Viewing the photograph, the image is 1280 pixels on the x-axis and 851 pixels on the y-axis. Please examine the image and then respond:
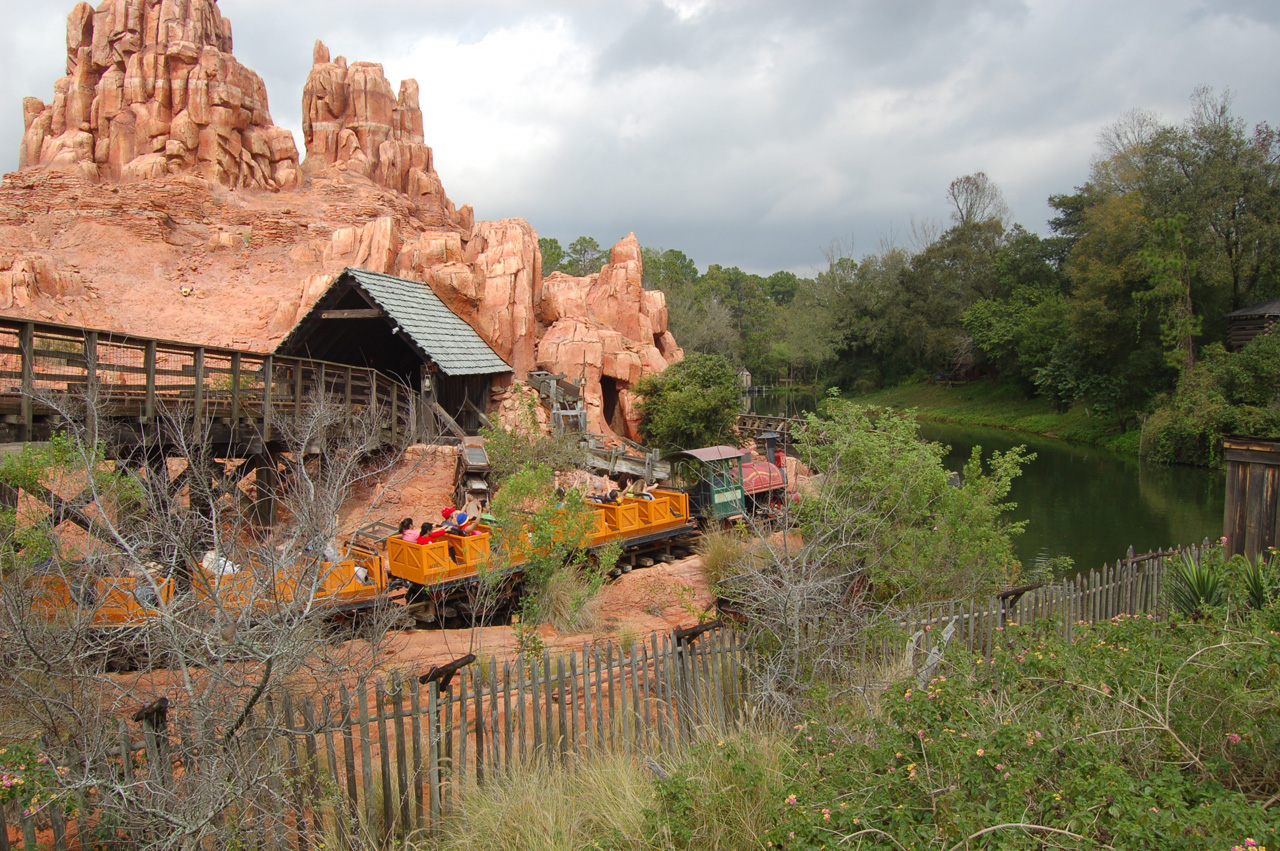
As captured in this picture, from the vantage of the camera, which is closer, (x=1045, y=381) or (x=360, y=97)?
(x=360, y=97)

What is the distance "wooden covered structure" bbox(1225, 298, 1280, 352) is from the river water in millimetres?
6551

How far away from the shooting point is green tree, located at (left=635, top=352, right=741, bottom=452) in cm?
2356

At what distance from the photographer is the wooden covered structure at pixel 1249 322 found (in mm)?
29562

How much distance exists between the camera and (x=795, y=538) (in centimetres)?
1087

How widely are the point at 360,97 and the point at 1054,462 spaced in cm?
3446

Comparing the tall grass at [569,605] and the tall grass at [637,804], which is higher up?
the tall grass at [637,804]

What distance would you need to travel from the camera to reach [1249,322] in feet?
101

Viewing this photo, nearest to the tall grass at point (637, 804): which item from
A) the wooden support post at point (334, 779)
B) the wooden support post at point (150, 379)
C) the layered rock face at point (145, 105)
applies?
the wooden support post at point (334, 779)

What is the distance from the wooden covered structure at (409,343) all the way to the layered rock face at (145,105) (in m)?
15.3

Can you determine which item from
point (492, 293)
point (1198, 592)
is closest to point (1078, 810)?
point (1198, 592)

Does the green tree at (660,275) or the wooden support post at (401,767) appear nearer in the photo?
the wooden support post at (401,767)

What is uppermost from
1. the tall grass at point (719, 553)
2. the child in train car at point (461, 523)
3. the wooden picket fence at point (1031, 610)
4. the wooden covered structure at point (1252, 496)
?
the wooden covered structure at point (1252, 496)

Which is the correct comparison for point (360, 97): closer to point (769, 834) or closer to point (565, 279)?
point (565, 279)

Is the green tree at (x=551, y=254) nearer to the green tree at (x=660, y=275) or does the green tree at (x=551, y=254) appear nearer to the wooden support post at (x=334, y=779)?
the green tree at (x=660, y=275)
